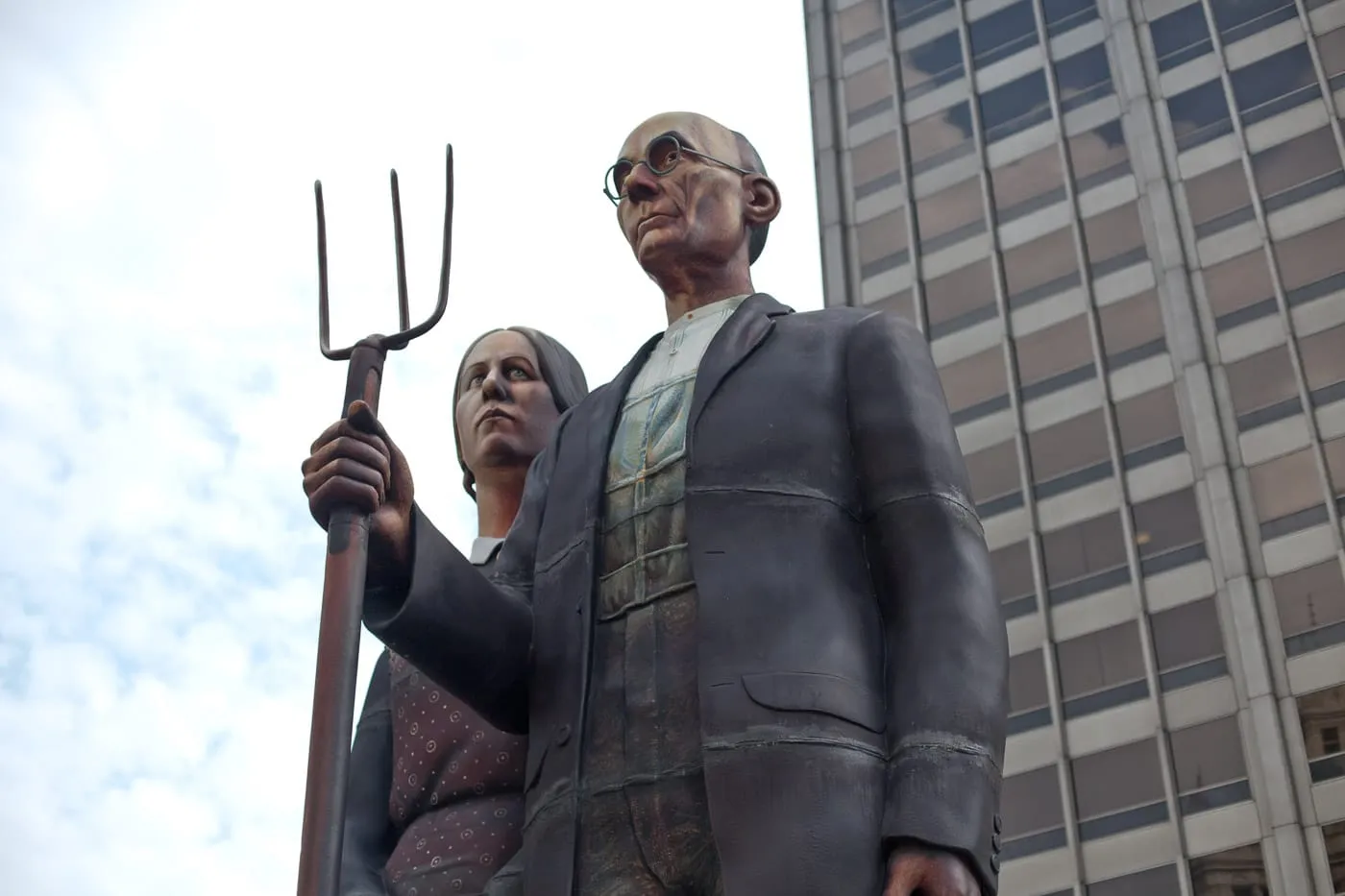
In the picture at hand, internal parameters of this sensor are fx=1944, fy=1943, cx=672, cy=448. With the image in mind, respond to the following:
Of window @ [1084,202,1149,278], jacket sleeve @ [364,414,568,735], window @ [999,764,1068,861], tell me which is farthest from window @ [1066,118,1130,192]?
jacket sleeve @ [364,414,568,735]

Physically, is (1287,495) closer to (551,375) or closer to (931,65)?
(931,65)

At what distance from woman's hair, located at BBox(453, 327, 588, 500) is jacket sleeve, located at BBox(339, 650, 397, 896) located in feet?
3.56

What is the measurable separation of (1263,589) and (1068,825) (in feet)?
19.7

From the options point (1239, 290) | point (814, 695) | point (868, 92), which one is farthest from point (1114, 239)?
point (814, 695)

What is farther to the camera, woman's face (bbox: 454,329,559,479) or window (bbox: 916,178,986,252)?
window (bbox: 916,178,986,252)

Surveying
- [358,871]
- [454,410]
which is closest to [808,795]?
[358,871]

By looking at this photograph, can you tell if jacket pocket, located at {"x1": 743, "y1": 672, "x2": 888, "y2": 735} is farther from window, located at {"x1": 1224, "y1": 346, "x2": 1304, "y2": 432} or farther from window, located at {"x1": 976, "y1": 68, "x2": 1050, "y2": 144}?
window, located at {"x1": 976, "y1": 68, "x2": 1050, "y2": 144}

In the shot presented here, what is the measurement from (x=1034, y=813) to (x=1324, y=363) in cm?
1112

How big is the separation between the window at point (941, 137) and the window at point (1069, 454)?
30.0 ft

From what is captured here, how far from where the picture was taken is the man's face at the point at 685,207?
5520mm

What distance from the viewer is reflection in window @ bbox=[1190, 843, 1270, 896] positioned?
35312mm

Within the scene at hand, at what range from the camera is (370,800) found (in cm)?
598

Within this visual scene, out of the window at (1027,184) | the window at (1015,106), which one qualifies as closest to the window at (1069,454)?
the window at (1027,184)

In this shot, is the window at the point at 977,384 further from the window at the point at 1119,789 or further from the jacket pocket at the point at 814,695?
the jacket pocket at the point at 814,695
